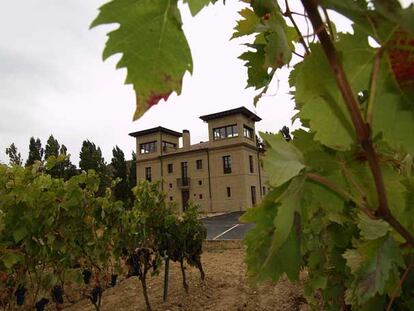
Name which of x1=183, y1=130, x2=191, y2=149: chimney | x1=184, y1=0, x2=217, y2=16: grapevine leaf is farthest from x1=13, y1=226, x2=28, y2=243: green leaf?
x1=183, y1=130, x2=191, y2=149: chimney

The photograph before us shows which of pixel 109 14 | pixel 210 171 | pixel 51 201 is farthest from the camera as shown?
pixel 210 171

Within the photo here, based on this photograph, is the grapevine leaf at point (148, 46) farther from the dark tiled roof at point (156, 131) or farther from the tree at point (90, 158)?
the tree at point (90, 158)

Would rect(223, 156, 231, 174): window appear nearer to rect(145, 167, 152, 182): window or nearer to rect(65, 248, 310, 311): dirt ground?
rect(145, 167, 152, 182): window

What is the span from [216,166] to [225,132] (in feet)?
11.0

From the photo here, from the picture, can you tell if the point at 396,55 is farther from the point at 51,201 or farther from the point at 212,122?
the point at 212,122

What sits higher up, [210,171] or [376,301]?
[210,171]

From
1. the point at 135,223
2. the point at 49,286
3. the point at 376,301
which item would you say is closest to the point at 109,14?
the point at 376,301

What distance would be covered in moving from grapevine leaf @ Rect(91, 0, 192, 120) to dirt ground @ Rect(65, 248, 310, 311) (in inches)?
261

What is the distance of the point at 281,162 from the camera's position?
0.50m

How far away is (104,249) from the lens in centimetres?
670

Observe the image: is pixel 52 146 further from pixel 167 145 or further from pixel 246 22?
pixel 246 22

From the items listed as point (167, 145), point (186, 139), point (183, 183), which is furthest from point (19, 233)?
point (167, 145)

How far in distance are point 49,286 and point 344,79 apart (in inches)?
219

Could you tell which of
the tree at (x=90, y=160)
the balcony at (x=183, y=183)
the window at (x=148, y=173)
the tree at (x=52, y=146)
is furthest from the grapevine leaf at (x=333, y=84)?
the tree at (x=52, y=146)
